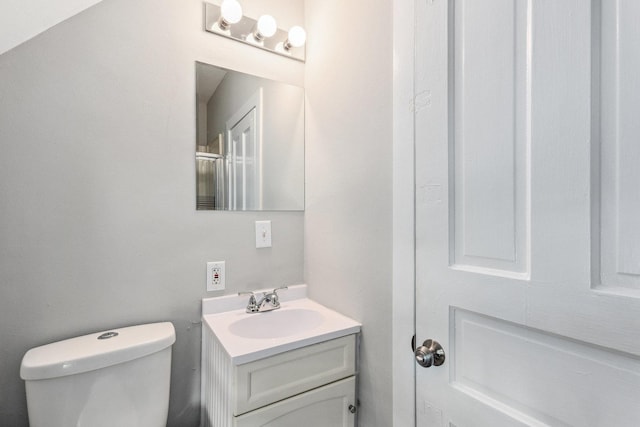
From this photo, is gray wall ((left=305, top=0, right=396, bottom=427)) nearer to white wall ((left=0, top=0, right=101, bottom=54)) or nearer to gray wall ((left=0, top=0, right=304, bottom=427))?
gray wall ((left=0, top=0, right=304, bottom=427))

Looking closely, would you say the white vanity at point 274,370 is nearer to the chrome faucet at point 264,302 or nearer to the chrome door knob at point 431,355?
the chrome faucet at point 264,302

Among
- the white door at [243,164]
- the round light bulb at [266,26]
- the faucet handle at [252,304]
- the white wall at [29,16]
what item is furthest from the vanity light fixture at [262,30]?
the faucet handle at [252,304]

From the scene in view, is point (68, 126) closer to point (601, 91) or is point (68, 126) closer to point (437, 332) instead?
point (437, 332)

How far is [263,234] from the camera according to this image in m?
1.37

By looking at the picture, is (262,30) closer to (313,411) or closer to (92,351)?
(92,351)

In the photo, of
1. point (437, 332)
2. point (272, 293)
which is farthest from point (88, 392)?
point (437, 332)

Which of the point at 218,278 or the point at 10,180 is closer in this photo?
the point at 10,180

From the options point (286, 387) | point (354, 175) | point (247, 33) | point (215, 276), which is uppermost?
point (247, 33)

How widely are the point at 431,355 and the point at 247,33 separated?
4.75 ft

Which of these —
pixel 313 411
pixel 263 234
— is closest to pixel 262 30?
pixel 263 234

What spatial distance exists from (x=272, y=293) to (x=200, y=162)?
0.65 metres

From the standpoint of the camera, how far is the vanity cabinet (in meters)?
0.91

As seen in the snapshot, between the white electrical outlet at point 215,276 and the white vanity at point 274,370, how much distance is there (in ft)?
0.17

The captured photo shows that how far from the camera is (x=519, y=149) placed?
23.6 inches
